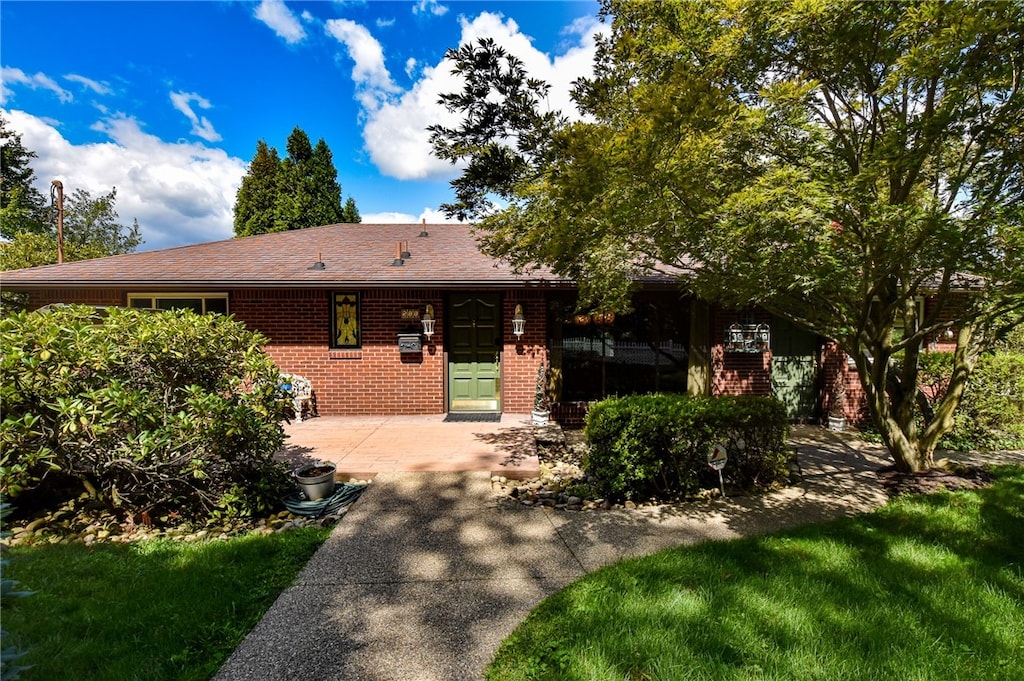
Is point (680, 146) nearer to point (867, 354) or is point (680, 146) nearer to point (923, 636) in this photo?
point (923, 636)

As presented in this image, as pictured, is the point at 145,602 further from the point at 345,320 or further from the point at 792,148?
the point at 792,148

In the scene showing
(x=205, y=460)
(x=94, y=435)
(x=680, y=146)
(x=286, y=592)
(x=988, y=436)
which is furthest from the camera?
(x=988, y=436)

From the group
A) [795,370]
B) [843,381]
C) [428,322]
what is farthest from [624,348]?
[843,381]

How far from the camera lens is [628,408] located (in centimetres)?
462

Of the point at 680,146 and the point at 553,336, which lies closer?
the point at 680,146

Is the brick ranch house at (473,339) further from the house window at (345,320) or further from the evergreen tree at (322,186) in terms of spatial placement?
the evergreen tree at (322,186)

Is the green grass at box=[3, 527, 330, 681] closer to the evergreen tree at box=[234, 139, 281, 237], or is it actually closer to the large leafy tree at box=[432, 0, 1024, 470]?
the large leafy tree at box=[432, 0, 1024, 470]

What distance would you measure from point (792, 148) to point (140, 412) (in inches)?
241

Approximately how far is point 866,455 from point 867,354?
2141 mm

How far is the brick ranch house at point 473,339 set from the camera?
8.06 metres

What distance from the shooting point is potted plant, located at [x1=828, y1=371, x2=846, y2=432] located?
26.1 ft

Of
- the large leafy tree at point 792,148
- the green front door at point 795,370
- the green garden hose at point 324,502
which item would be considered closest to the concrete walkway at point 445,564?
the green garden hose at point 324,502

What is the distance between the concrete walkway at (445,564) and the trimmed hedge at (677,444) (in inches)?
13.2

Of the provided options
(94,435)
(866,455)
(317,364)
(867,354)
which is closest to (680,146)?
(867,354)
